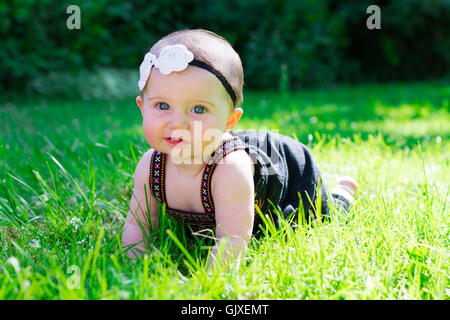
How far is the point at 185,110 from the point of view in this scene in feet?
5.30

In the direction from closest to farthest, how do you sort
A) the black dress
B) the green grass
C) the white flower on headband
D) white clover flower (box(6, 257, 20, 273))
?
1. white clover flower (box(6, 257, 20, 273))
2. the green grass
3. the white flower on headband
4. the black dress

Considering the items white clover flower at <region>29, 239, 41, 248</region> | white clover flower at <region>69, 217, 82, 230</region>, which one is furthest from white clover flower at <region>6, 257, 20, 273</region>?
white clover flower at <region>69, 217, 82, 230</region>

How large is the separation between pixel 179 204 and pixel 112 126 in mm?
2752

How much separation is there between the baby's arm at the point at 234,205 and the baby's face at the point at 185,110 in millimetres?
127

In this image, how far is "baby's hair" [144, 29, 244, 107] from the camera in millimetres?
1616

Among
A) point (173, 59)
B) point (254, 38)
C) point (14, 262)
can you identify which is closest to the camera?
point (14, 262)

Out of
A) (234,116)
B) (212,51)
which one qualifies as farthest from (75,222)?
(212,51)

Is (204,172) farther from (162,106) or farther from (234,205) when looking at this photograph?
(162,106)

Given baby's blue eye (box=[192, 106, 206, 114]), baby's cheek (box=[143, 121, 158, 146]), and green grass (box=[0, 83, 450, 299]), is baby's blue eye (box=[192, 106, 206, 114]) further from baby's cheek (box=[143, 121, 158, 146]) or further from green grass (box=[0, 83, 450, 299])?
green grass (box=[0, 83, 450, 299])

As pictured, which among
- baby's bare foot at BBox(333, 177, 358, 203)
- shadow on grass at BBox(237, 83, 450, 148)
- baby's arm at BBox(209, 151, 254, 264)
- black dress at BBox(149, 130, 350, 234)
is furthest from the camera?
shadow on grass at BBox(237, 83, 450, 148)

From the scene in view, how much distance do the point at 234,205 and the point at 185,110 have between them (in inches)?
14.9

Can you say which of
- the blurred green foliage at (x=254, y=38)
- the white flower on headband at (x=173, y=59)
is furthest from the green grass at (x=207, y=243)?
the blurred green foliage at (x=254, y=38)

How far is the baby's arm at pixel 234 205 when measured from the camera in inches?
66.2
